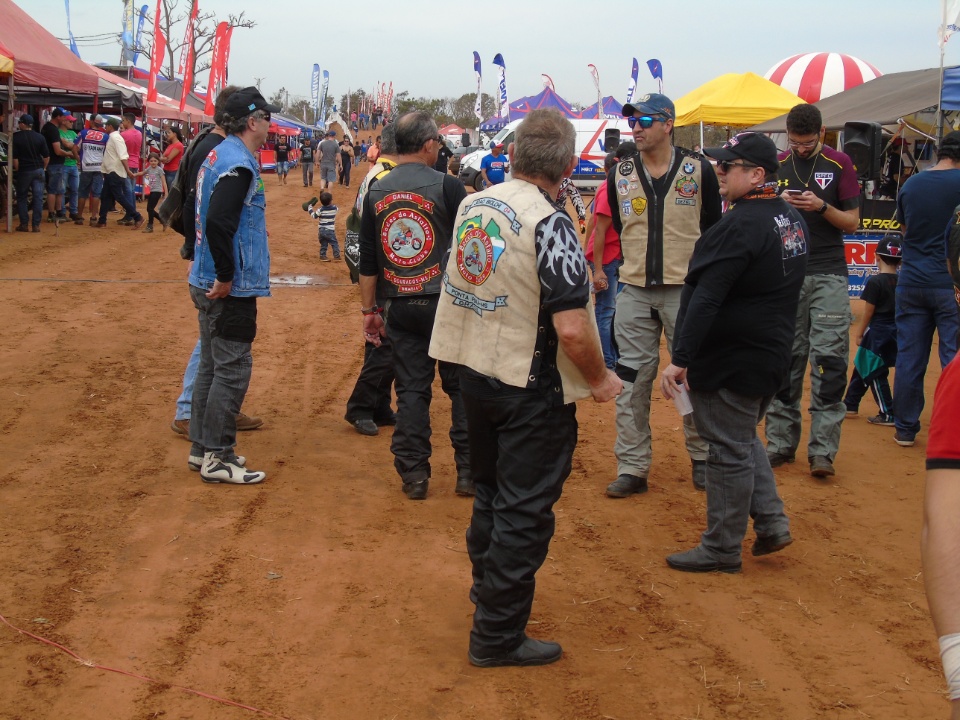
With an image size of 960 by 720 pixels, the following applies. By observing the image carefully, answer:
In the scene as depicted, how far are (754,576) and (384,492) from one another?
221 cm

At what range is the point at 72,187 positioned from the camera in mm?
19125

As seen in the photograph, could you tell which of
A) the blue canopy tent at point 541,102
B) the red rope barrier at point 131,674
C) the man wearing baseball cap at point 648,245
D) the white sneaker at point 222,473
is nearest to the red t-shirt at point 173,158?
the white sneaker at point 222,473

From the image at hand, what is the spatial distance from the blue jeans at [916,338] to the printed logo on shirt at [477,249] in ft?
15.0

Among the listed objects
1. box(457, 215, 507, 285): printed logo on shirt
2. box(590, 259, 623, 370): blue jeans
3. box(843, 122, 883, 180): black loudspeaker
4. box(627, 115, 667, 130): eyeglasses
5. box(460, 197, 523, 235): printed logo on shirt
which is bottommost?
box(590, 259, 623, 370): blue jeans

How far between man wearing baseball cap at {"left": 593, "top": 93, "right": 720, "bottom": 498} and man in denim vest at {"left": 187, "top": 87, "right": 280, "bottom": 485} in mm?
2150

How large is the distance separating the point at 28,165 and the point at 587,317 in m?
15.8

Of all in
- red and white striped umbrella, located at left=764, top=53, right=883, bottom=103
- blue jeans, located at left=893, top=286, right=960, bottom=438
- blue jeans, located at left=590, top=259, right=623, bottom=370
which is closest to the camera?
blue jeans, located at left=893, top=286, right=960, bottom=438

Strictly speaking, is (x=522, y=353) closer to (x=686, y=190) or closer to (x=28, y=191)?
A: (x=686, y=190)

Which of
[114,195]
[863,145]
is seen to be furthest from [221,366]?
[114,195]

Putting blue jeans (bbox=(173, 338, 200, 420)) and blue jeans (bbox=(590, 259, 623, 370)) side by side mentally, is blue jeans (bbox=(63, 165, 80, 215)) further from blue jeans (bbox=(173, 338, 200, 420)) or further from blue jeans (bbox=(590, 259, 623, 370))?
blue jeans (bbox=(173, 338, 200, 420))

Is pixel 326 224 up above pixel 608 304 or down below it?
above

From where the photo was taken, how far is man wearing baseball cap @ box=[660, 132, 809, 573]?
432 cm

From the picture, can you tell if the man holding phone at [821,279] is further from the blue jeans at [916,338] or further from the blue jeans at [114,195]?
the blue jeans at [114,195]

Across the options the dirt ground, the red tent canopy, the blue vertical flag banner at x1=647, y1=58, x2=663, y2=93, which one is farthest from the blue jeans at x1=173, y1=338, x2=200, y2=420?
the blue vertical flag banner at x1=647, y1=58, x2=663, y2=93
